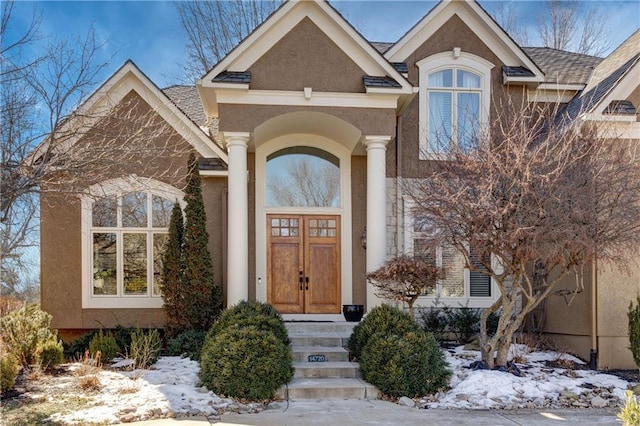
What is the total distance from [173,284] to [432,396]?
5293 millimetres

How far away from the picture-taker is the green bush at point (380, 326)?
8.20 metres

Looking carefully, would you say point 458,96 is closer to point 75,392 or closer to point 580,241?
point 580,241

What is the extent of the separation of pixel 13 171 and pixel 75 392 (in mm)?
3200

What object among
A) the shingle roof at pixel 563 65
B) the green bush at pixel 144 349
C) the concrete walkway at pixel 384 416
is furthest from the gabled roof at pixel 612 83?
the green bush at pixel 144 349

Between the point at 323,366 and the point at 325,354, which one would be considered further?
the point at 325,354

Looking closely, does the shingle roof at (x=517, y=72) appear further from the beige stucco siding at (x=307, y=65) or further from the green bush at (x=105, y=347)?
the green bush at (x=105, y=347)

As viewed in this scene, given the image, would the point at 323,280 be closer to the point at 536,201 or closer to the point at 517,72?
the point at 536,201

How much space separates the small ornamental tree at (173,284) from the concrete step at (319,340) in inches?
91.3

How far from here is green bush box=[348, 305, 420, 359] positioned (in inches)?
323

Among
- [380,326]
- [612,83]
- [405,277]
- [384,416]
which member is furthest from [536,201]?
[612,83]

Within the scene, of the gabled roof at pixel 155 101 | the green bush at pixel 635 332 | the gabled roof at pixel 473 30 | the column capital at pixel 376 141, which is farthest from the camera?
the gabled roof at pixel 473 30

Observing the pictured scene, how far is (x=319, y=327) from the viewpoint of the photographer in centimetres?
993

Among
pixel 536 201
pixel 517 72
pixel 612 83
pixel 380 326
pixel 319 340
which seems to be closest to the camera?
pixel 536 201

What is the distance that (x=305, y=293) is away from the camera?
1123 cm
